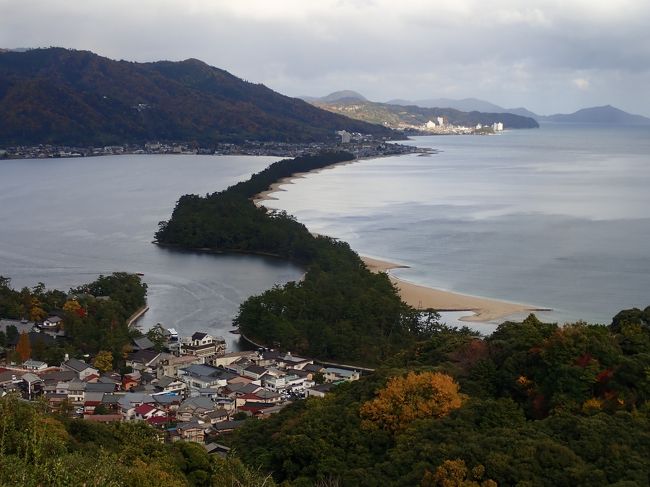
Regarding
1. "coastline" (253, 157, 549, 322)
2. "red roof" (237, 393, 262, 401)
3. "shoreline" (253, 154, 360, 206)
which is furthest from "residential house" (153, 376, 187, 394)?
"shoreline" (253, 154, 360, 206)

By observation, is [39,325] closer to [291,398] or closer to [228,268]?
[291,398]

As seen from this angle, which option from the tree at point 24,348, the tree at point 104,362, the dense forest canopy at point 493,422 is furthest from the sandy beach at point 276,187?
the dense forest canopy at point 493,422

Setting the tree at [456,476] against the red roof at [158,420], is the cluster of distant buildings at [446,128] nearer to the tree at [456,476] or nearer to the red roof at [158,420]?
the red roof at [158,420]

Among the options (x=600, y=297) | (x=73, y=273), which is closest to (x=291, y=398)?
(x=600, y=297)

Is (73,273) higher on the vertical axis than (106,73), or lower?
lower

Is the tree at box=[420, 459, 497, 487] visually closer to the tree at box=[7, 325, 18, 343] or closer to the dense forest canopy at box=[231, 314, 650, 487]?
the dense forest canopy at box=[231, 314, 650, 487]

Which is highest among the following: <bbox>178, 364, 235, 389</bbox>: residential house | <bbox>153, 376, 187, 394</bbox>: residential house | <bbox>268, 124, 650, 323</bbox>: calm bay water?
<bbox>268, 124, 650, 323</bbox>: calm bay water

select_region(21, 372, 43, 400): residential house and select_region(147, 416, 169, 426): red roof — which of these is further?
select_region(21, 372, 43, 400): residential house

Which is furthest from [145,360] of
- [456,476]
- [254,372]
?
[456,476]
